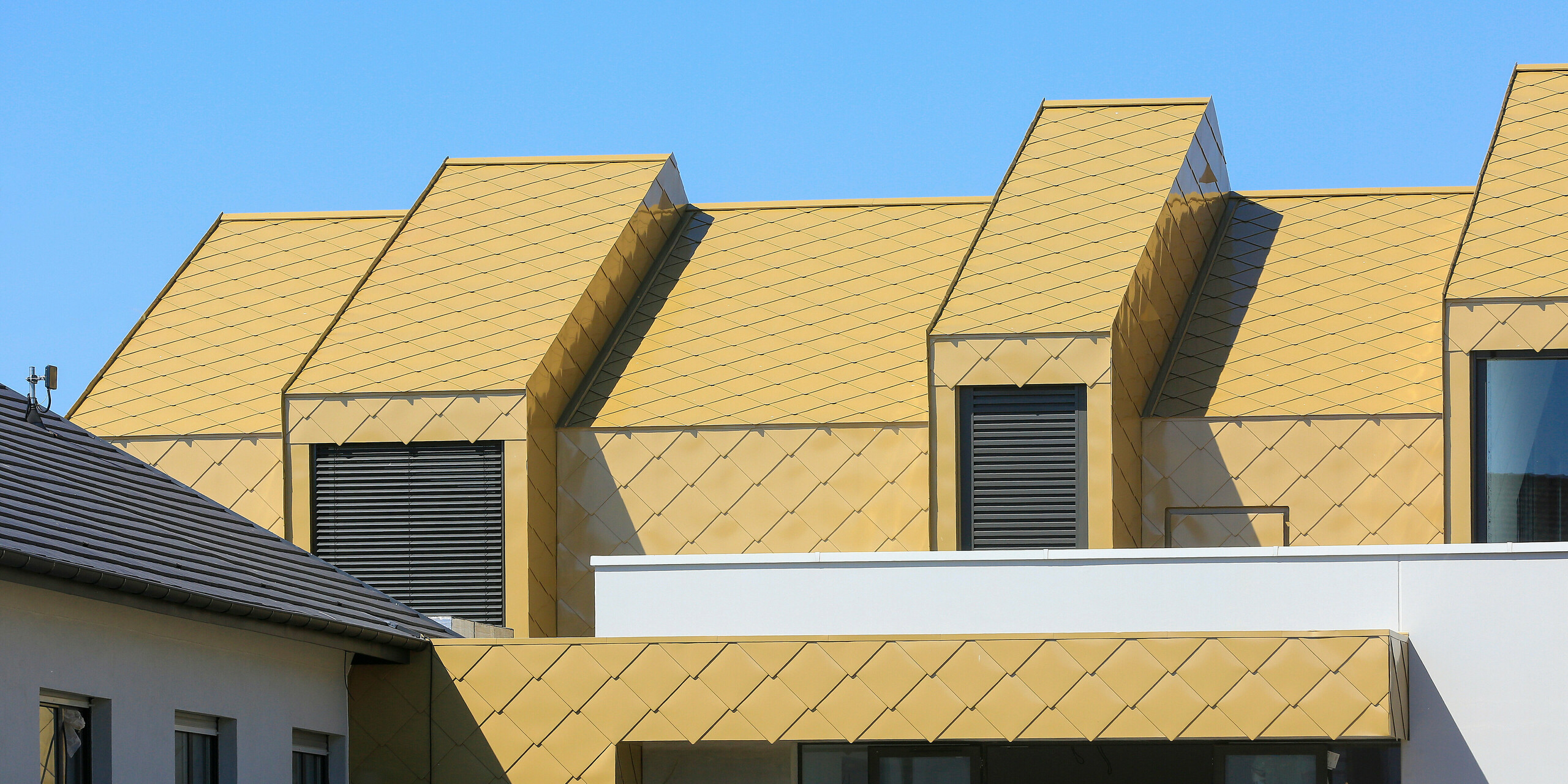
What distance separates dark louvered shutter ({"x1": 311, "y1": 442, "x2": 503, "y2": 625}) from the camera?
1820 centimetres

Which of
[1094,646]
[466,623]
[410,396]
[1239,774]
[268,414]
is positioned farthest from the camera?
[268,414]

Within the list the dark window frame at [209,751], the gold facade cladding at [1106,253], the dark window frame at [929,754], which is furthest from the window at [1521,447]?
the dark window frame at [209,751]

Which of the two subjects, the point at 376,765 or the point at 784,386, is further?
the point at 784,386

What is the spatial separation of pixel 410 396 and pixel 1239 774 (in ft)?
29.5

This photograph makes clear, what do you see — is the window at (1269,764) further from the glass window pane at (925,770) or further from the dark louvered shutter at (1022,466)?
the dark louvered shutter at (1022,466)

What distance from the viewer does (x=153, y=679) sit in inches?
439

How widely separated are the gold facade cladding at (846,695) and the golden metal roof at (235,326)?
7.13 meters

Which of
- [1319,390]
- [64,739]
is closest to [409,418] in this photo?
[64,739]

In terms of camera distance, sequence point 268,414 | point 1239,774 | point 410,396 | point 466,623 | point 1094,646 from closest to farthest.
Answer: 1. point 1094,646
2. point 1239,774
3. point 466,623
4. point 410,396
5. point 268,414

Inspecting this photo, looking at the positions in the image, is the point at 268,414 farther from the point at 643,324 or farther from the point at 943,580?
the point at 943,580

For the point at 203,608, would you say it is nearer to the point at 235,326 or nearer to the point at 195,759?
the point at 195,759

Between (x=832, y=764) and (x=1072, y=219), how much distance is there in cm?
759

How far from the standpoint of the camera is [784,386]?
63.3 ft

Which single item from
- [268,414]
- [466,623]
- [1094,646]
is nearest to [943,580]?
[1094,646]
